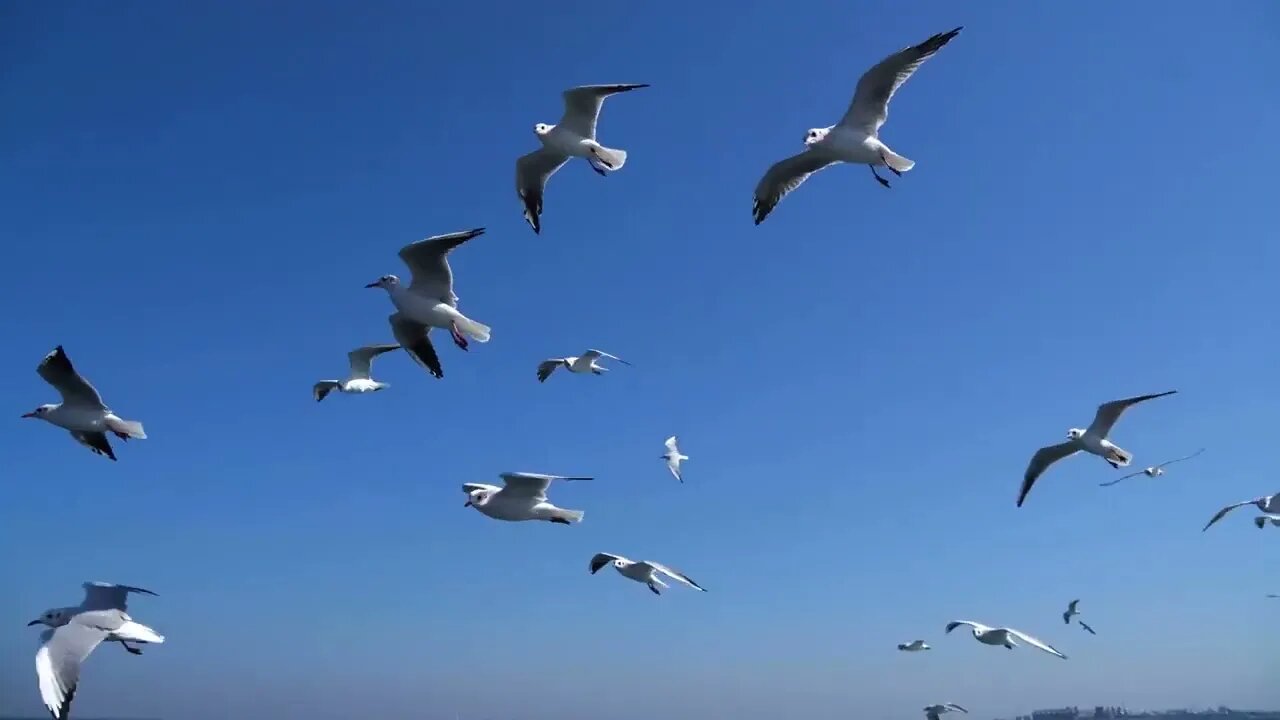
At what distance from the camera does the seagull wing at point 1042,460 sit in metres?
16.6

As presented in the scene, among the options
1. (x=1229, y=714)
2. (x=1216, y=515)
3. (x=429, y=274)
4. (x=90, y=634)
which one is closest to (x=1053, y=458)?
(x=1216, y=515)

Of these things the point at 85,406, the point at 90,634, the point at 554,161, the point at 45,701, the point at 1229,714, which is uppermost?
the point at 1229,714

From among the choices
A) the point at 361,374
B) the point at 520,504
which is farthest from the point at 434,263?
the point at 361,374

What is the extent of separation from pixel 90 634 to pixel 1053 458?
1496 cm

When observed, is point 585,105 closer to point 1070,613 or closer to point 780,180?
point 780,180

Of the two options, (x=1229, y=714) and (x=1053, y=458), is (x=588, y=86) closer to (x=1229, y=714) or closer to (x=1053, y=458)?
(x=1053, y=458)

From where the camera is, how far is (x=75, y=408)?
46.3ft

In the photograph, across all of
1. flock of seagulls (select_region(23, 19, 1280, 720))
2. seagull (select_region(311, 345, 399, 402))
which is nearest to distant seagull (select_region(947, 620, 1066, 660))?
flock of seagulls (select_region(23, 19, 1280, 720))

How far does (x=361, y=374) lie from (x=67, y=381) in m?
8.33

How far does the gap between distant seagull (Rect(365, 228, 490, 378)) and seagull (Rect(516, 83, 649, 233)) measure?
83.8 inches

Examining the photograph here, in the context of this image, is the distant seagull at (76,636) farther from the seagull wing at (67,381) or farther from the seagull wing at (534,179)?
the seagull wing at (534,179)

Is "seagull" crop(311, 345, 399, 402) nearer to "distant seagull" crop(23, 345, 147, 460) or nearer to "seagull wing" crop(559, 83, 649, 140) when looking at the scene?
"distant seagull" crop(23, 345, 147, 460)

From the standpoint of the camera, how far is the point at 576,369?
21.6 m

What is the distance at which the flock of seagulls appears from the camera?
387 inches
